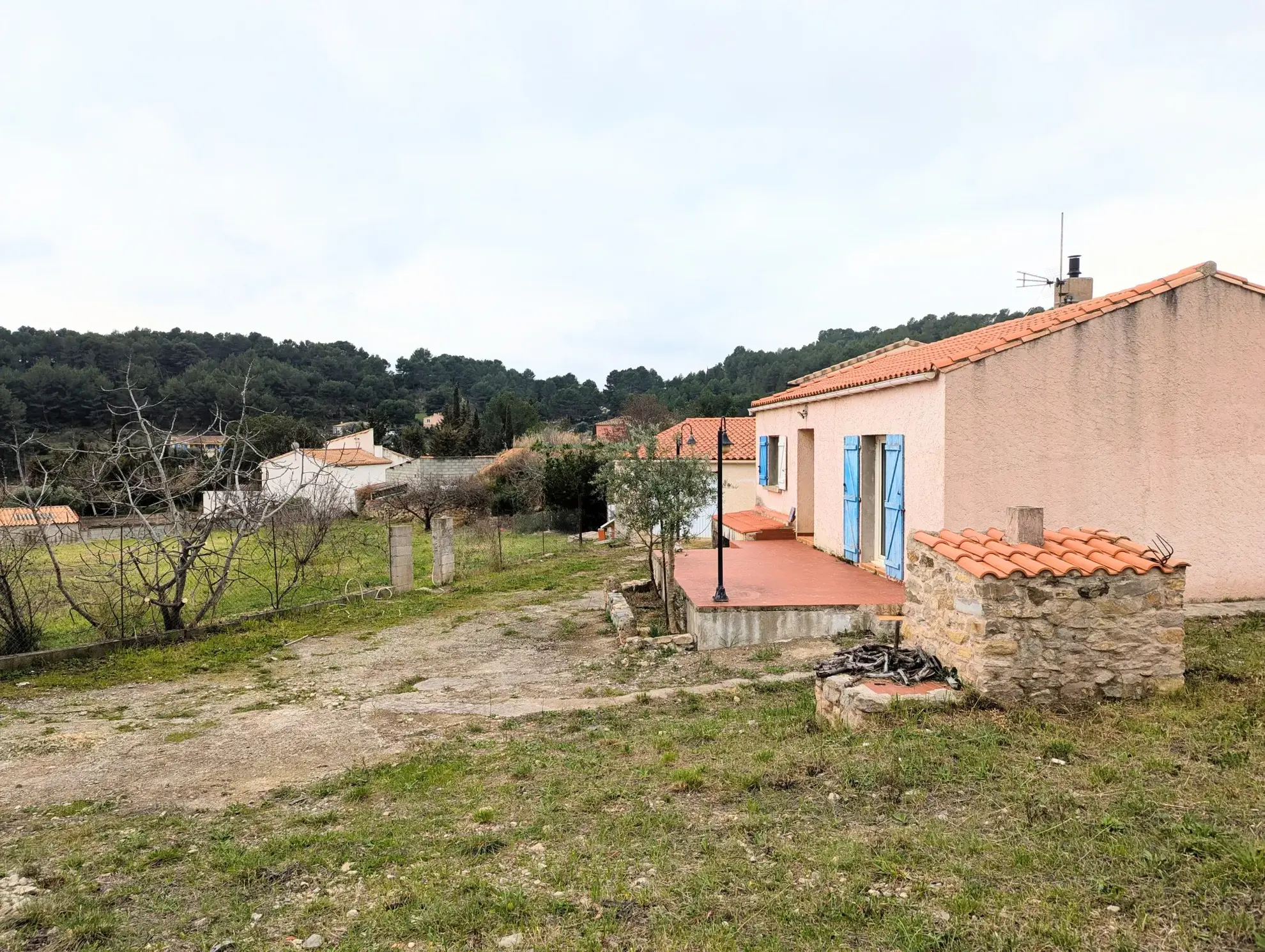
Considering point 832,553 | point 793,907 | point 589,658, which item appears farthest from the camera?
point 832,553

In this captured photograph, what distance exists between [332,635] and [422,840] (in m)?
8.05

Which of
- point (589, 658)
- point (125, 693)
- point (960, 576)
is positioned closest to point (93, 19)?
point (125, 693)

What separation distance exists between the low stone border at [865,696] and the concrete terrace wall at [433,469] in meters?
35.9

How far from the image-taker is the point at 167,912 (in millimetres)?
3709

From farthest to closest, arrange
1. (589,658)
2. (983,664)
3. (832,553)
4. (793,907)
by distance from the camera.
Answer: (832,553) < (589,658) < (983,664) < (793,907)

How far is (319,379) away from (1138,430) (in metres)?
67.4

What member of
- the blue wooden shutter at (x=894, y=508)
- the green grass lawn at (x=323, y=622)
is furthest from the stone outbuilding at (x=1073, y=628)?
the green grass lawn at (x=323, y=622)

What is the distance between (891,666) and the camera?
6.19 m

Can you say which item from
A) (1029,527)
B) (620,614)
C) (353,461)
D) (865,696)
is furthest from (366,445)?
(865,696)

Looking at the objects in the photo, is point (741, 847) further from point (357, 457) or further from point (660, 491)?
point (357, 457)

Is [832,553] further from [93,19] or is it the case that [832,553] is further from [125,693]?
[93,19]

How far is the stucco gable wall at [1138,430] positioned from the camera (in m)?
9.10

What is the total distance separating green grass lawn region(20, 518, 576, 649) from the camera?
11242mm

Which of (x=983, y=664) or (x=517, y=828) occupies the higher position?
(x=983, y=664)
